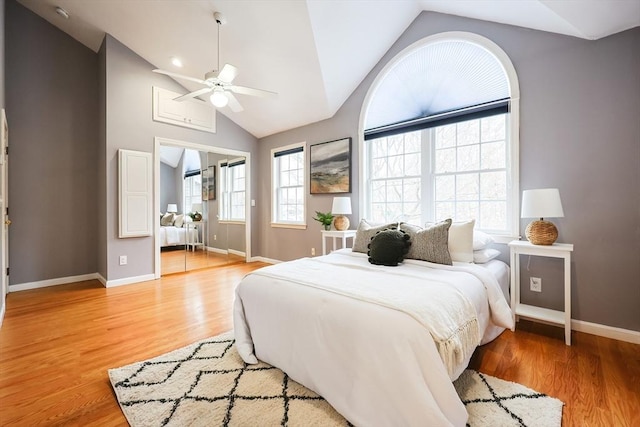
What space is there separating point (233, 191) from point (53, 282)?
293 cm

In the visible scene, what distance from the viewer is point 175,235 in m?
4.59

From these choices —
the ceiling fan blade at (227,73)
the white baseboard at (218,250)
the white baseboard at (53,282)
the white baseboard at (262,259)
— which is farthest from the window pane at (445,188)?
the white baseboard at (53,282)

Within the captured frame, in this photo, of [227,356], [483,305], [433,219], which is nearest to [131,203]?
[227,356]

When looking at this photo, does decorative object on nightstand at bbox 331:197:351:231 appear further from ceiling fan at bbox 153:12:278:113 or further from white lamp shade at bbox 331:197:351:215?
ceiling fan at bbox 153:12:278:113

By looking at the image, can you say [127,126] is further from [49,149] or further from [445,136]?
[445,136]

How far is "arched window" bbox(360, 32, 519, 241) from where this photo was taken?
2.91 m

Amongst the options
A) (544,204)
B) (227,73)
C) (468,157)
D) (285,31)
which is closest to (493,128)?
(468,157)

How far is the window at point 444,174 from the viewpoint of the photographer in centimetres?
299

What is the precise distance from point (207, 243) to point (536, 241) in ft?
15.4

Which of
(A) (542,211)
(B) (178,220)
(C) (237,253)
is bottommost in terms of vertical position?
(C) (237,253)

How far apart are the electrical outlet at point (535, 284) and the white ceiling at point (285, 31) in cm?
212

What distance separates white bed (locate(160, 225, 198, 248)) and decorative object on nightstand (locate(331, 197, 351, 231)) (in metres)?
2.52

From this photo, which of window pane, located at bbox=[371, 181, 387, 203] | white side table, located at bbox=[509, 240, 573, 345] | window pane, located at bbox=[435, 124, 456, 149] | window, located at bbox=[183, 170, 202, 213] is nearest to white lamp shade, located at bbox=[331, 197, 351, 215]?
window pane, located at bbox=[371, 181, 387, 203]

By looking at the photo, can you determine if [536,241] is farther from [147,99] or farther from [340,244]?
[147,99]
